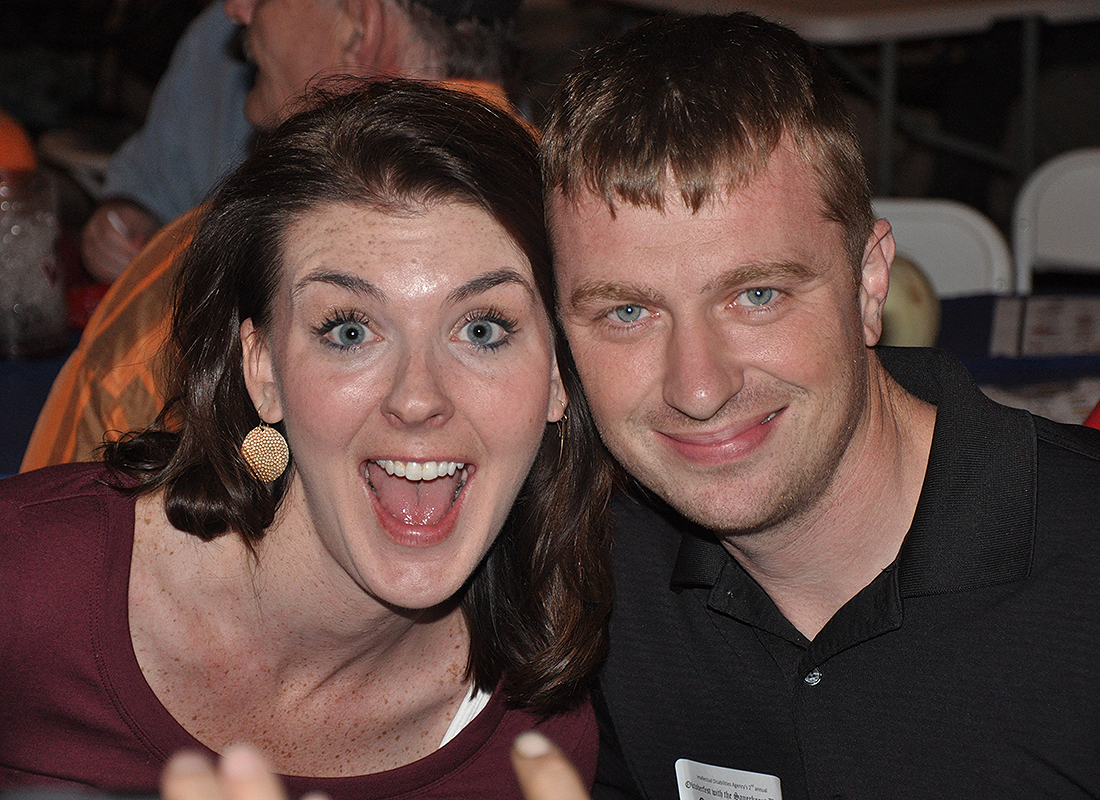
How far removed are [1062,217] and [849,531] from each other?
2456 millimetres

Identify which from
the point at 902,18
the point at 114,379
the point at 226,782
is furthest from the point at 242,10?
the point at 902,18

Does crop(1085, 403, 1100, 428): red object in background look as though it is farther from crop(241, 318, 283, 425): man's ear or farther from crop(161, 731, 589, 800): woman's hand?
crop(161, 731, 589, 800): woman's hand

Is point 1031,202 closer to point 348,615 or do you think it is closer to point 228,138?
point 228,138

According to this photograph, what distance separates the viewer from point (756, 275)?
1329 millimetres

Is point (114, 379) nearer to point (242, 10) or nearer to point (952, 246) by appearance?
point (242, 10)

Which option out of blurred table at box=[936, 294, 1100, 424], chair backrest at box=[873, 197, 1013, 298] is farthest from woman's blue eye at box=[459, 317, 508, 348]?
chair backrest at box=[873, 197, 1013, 298]

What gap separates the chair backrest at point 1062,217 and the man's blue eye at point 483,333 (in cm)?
252

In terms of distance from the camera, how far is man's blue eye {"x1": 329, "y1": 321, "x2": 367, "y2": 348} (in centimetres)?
144

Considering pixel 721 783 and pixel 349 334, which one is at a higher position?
pixel 349 334

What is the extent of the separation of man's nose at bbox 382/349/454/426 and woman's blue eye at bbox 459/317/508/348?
6 centimetres

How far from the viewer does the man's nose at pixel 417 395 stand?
1.39 meters

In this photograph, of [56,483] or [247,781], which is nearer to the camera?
[247,781]

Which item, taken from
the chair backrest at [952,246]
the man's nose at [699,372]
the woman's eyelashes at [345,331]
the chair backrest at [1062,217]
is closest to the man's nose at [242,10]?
the woman's eyelashes at [345,331]

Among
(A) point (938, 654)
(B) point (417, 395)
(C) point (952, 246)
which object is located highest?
(B) point (417, 395)
